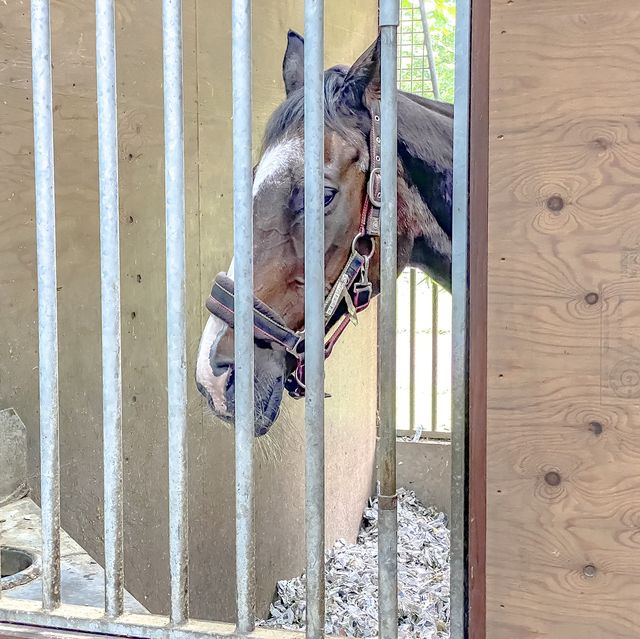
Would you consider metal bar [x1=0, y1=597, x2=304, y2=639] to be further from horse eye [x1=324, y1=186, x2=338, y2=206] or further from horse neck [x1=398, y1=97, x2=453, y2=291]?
horse neck [x1=398, y1=97, x2=453, y2=291]

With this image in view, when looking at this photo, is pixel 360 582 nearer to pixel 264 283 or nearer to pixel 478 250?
pixel 264 283

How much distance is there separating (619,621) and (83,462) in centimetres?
187

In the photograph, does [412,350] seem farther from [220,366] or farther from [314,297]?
[314,297]

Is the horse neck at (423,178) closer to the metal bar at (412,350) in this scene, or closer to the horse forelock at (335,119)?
the horse forelock at (335,119)

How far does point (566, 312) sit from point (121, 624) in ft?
2.82

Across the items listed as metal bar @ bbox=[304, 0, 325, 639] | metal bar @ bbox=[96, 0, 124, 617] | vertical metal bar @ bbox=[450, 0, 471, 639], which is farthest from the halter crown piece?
vertical metal bar @ bbox=[450, 0, 471, 639]

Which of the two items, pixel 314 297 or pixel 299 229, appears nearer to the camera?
pixel 314 297

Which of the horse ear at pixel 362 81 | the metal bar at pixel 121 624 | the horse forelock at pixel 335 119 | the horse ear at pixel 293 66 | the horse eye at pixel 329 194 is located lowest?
the metal bar at pixel 121 624

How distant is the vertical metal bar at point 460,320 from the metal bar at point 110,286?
534 mm

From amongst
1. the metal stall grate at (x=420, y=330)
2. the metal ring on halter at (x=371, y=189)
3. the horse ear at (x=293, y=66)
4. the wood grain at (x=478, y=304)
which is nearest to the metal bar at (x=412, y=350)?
the metal stall grate at (x=420, y=330)

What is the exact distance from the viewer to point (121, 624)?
1.34m

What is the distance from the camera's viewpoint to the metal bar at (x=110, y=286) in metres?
1.29

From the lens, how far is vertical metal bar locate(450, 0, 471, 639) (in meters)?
1.15

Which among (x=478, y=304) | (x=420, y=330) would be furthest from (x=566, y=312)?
(x=420, y=330)
